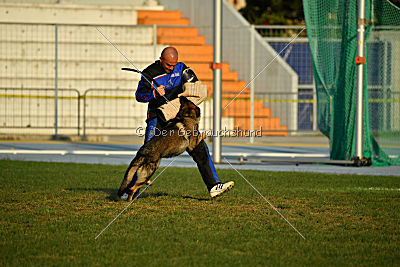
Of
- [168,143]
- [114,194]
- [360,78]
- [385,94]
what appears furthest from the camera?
[385,94]

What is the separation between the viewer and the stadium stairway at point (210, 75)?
20578 millimetres

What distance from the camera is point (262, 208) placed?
7832mm

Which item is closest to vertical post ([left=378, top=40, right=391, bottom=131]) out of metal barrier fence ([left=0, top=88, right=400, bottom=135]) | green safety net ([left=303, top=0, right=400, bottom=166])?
green safety net ([left=303, top=0, right=400, bottom=166])

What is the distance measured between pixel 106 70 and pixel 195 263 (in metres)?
18.2

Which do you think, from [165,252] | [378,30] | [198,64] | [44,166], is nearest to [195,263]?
[165,252]

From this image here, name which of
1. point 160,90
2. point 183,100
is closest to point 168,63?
point 160,90

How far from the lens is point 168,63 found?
26.7 ft

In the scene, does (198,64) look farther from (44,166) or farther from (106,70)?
(44,166)

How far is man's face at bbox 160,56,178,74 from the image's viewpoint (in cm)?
812

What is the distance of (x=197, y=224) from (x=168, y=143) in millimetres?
1322

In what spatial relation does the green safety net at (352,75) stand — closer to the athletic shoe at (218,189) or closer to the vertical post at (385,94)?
the vertical post at (385,94)

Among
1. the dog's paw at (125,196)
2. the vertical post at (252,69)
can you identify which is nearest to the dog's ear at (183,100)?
the dog's paw at (125,196)

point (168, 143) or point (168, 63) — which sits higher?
point (168, 63)

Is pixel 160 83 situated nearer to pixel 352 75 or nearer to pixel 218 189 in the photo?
pixel 218 189
